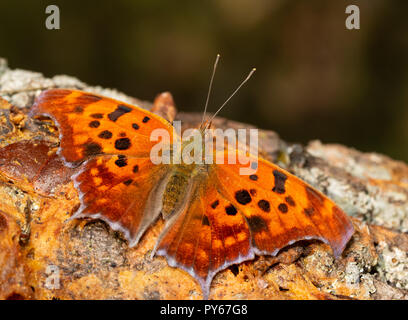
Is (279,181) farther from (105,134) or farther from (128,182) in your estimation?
(105,134)

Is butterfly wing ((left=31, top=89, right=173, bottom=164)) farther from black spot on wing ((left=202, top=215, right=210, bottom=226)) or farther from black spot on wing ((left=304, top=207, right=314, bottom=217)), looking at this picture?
black spot on wing ((left=304, top=207, right=314, bottom=217))

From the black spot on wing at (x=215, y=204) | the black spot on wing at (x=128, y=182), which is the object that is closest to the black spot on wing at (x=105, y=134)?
the black spot on wing at (x=128, y=182)

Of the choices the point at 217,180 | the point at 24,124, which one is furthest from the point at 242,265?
the point at 24,124

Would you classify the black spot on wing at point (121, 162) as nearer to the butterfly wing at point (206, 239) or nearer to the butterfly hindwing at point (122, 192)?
the butterfly hindwing at point (122, 192)

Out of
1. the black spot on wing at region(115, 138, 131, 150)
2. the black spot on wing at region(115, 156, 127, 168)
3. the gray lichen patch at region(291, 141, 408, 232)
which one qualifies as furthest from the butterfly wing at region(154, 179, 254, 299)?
the gray lichen patch at region(291, 141, 408, 232)

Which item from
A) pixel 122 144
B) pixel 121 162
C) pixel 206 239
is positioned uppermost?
pixel 122 144

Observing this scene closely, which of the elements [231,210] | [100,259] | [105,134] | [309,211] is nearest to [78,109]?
[105,134]
